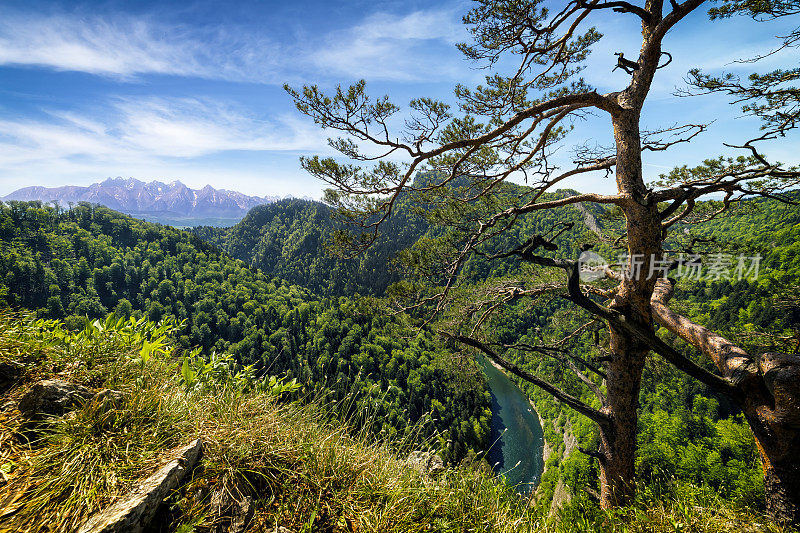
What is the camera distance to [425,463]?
2.35m

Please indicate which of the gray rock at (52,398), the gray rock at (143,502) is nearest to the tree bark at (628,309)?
the gray rock at (143,502)

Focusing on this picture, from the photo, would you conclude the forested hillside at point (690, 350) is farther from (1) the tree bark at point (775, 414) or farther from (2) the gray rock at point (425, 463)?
(2) the gray rock at point (425, 463)

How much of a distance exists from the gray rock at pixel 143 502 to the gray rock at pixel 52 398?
0.75 meters

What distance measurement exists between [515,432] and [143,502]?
40713 millimetres

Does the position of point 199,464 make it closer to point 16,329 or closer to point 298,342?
point 16,329

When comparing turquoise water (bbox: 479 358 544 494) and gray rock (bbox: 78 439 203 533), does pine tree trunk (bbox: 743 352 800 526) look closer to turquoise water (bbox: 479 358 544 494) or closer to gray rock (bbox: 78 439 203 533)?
gray rock (bbox: 78 439 203 533)

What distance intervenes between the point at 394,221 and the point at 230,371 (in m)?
109

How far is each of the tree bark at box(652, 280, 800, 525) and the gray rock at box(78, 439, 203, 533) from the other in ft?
13.0

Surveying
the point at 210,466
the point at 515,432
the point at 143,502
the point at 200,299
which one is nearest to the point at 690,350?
the point at 210,466

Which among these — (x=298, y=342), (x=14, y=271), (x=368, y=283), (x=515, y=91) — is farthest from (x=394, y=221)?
(x=515, y=91)

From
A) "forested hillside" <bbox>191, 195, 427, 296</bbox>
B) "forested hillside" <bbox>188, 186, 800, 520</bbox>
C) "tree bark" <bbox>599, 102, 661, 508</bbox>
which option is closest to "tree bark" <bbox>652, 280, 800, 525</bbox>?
"forested hillside" <bbox>188, 186, 800, 520</bbox>

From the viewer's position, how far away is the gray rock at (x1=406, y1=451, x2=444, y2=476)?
88.9 inches

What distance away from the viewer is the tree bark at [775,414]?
2.14 m

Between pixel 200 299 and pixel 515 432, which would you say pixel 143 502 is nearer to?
pixel 515 432
